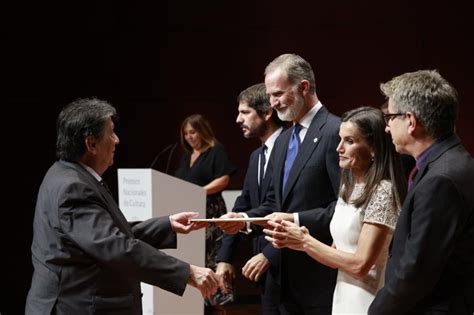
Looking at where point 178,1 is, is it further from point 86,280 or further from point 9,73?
point 86,280

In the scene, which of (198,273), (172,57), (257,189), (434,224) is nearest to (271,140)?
(257,189)

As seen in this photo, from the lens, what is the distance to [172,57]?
702 cm

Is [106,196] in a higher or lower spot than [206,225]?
higher

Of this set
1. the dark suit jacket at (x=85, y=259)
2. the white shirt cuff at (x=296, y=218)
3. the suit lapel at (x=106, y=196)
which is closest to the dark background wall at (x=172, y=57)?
the white shirt cuff at (x=296, y=218)

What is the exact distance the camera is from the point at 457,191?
6.63ft

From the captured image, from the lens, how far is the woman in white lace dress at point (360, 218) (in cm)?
266

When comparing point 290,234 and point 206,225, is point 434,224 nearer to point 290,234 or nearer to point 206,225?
point 290,234

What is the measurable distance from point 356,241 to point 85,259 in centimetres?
97

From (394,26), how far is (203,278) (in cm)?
467

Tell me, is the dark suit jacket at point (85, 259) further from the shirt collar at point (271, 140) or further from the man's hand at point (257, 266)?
the shirt collar at point (271, 140)


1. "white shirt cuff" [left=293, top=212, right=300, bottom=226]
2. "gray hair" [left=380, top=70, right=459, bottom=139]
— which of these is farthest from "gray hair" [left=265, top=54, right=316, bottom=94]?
"gray hair" [left=380, top=70, right=459, bottom=139]

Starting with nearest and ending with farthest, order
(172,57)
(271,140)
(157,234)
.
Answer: (157,234)
(271,140)
(172,57)

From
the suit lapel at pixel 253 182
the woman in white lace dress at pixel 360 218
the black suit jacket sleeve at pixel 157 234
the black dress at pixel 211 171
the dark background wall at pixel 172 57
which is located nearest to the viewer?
the woman in white lace dress at pixel 360 218

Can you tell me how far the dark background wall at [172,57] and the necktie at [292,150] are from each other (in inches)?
145
